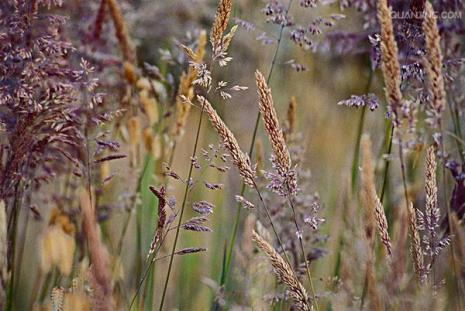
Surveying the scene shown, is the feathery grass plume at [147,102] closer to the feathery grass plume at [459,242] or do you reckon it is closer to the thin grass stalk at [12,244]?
the thin grass stalk at [12,244]

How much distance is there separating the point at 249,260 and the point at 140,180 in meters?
0.43

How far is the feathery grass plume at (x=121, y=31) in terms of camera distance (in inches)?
66.8

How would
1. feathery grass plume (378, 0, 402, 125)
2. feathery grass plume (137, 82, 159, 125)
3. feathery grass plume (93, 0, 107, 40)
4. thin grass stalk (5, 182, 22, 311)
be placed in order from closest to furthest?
1. feathery grass plume (378, 0, 402, 125)
2. thin grass stalk (5, 182, 22, 311)
3. feathery grass plume (93, 0, 107, 40)
4. feathery grass plume (137, 82, 159, 125)

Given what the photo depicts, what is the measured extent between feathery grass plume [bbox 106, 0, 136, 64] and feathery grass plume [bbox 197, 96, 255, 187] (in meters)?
0.65

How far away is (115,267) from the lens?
157cm

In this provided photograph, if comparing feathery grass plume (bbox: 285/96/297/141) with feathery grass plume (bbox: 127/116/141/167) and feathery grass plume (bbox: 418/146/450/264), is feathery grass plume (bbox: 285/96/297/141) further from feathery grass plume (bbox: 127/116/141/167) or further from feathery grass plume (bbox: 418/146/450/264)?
feathery grass plume (bbox: 418/146/450/264)

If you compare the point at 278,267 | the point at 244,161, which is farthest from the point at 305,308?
the point at 244,161

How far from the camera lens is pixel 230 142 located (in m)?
1.07

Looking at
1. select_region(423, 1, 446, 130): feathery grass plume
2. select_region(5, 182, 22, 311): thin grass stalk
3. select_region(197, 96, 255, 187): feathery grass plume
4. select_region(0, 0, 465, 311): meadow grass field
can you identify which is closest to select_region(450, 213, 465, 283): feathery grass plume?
select_region(0, 0, 465, 311): meadow grass field

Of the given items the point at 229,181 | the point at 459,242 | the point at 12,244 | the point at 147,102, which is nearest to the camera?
the point at 459,242

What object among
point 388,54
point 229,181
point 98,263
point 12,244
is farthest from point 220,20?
point 229,181

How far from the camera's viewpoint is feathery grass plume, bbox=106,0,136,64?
1.70 metres

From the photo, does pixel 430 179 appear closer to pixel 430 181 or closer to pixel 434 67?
pixel 430 181

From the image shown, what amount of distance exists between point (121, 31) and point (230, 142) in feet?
2.65
